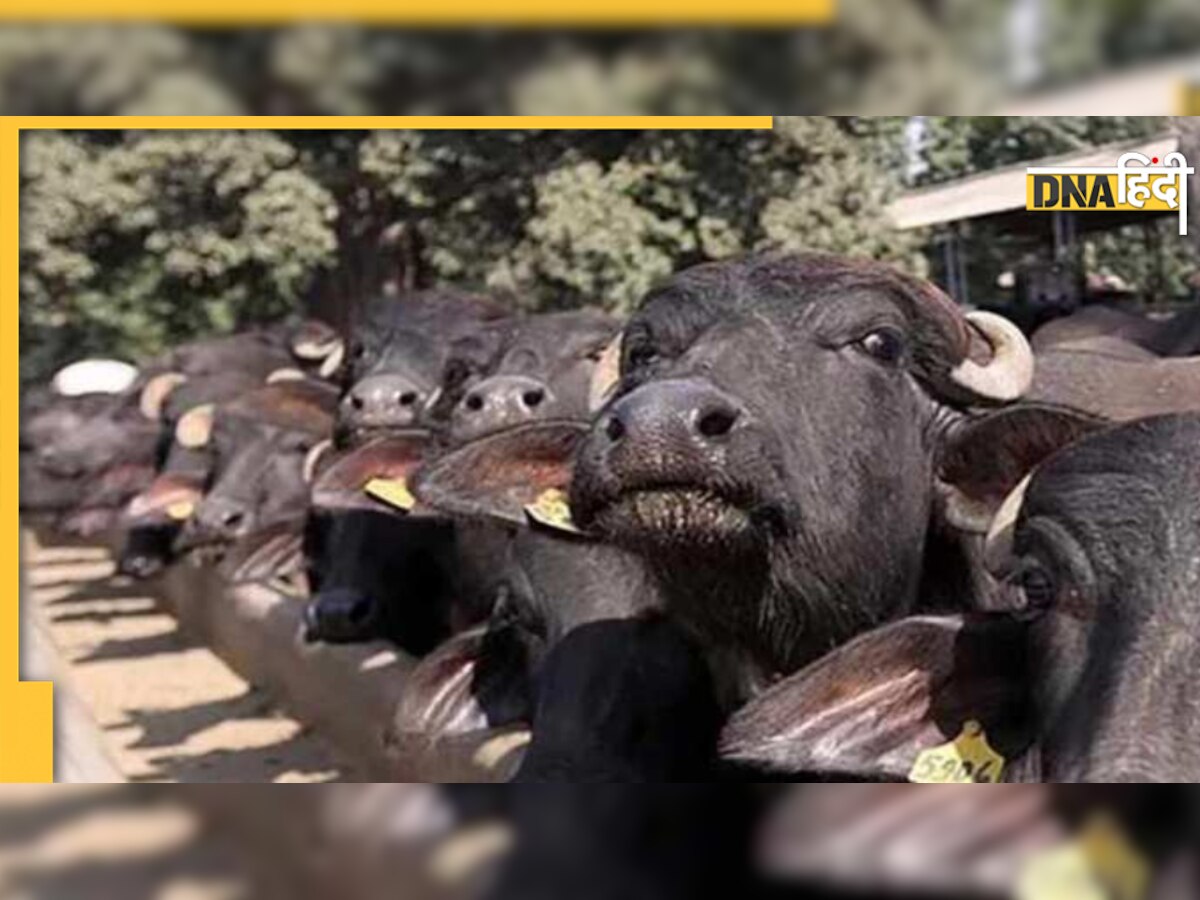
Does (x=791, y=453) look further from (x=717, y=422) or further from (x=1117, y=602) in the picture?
(x=1117, y=602)

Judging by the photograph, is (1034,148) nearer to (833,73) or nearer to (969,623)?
(969,623)

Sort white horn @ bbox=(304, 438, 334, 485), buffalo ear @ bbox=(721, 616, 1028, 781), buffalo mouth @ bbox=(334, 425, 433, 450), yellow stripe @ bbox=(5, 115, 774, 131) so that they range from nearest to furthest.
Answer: yellow stripe @ bbox=(5, 115, 774, 131) < buffalo ear @ bbox=(721, 616, 1028, 781) < buffalo mouth @ bbox=(334, 425, 433, 450) < white horn @ bbox=(304, 438, 334, 485)

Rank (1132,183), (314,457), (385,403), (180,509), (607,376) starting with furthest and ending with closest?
(180,509) → (314,457) → (385,403) → (1132,183) → (607,376)

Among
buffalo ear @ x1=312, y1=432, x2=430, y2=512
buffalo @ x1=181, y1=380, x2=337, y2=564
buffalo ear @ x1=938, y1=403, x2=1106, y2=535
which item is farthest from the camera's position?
buffalo @ x1=181, y1=380, x2=337, y2=564

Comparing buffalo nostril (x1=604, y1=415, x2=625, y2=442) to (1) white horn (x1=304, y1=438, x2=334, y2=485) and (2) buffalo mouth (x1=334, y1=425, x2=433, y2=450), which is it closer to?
(2) buffalo mouth (x1=334, y1=425, x2=433, y2=450)

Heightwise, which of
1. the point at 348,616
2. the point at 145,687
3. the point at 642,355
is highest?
the point at 642,355

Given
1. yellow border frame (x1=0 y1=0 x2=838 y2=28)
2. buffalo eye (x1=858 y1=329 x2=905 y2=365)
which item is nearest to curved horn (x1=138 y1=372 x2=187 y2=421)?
buffalo eye (x1=858 y1=329 x2=905 y2=365)

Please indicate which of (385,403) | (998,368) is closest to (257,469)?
(385,403)

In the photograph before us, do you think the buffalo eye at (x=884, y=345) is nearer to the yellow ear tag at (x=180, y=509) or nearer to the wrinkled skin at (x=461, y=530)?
the wrinkled skin at (x=461, y=530)

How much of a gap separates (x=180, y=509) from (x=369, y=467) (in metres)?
2.14

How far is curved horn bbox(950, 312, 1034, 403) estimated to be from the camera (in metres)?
1.92

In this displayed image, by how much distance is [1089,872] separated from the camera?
2.22 feet

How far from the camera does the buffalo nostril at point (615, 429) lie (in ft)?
5.23

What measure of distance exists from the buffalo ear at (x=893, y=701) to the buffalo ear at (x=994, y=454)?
0.28 meters
